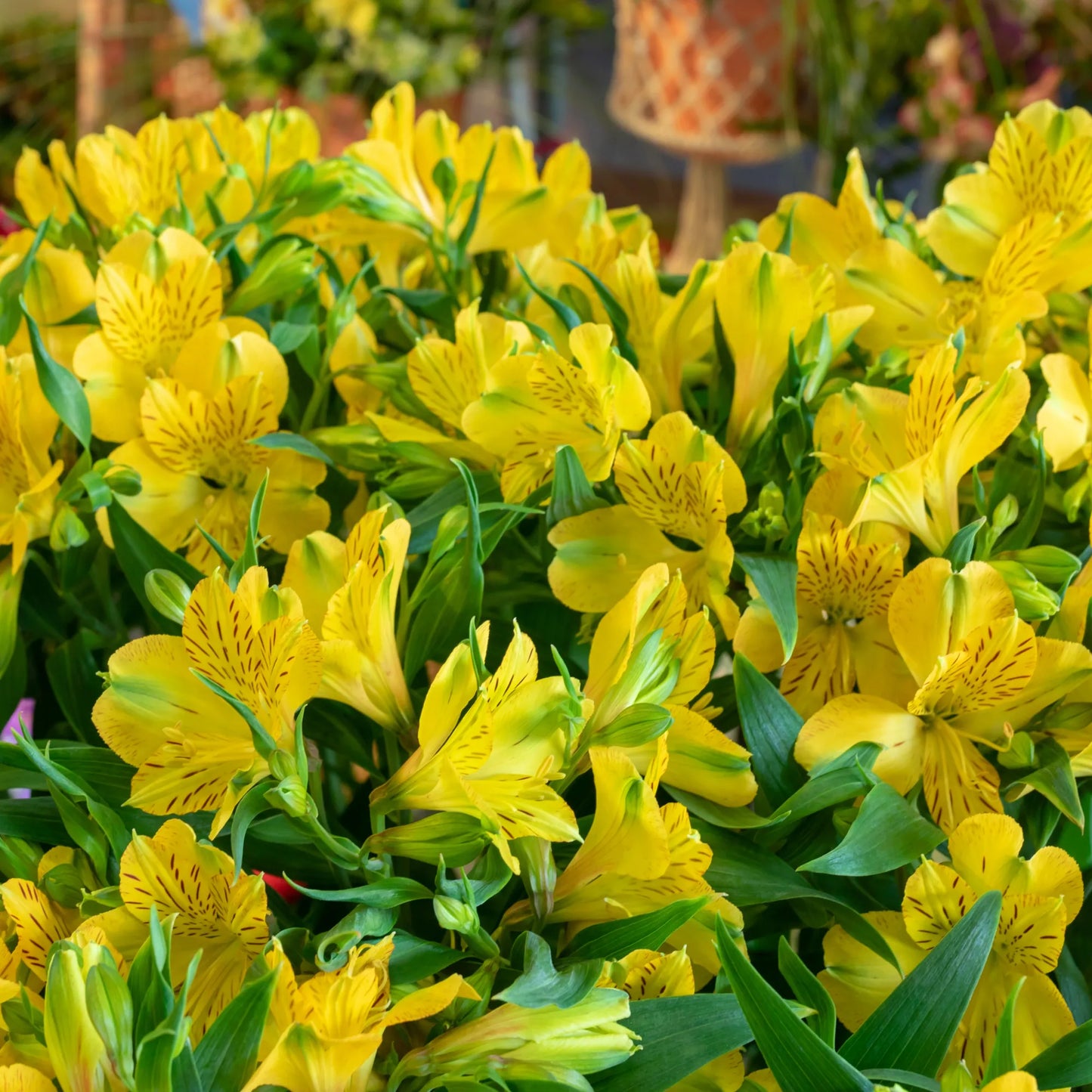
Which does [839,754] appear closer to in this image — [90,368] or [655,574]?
[655,574]

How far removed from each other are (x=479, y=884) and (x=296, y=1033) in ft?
0.16

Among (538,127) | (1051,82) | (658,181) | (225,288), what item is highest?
(225,288)

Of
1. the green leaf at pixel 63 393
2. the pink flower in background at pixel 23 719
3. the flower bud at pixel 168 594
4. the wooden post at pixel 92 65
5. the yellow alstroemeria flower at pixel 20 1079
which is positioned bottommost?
the wooden post at pixel 92 65

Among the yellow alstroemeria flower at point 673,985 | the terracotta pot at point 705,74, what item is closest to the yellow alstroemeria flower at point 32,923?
the yellow alstroemeria flower at point 673,985

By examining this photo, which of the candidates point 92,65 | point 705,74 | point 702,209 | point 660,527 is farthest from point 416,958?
point 92,65

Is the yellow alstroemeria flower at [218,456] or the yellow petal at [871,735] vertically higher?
the yellow alstroemeria flower at [218,456]

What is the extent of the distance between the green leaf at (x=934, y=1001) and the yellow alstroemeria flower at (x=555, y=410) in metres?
0.12

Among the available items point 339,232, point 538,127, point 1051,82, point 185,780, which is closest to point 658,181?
point 538,127

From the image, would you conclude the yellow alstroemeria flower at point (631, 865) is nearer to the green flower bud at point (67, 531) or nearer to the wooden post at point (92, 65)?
the green flower bud at point (67, 531)

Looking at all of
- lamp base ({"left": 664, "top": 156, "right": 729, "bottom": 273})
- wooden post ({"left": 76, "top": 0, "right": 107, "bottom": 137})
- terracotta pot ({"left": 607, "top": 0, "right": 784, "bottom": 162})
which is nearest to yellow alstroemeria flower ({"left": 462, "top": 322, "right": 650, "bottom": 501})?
terracotta pot ({"left": 607, "top": 0, "right": 784, "bottom": 162})

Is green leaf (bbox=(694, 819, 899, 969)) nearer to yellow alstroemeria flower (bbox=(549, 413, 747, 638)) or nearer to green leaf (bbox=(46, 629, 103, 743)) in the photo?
yellow alstroemeria flower (bbox=(549, 413, 747, 638))

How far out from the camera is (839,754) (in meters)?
0.28

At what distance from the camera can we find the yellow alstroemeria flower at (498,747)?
244 mm

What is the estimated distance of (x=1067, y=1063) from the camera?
24cm
